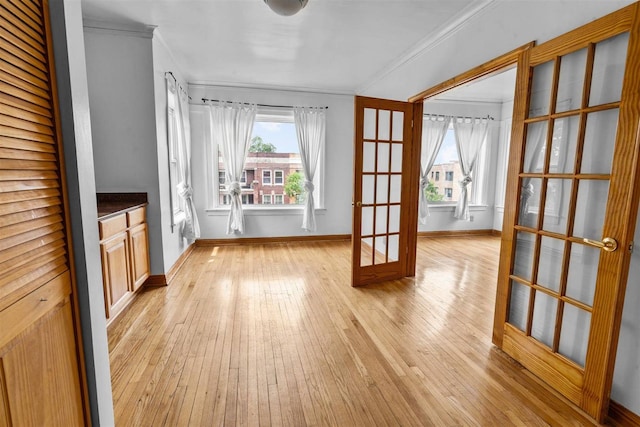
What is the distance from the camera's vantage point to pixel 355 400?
1.73 metres

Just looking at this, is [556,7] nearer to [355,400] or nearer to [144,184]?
[355,400]

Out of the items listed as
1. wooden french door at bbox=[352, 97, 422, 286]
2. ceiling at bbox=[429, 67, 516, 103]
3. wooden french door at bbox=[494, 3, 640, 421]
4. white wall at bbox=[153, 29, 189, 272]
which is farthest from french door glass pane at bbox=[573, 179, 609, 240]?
white wall at bbox=[153, 29, 189, 272]

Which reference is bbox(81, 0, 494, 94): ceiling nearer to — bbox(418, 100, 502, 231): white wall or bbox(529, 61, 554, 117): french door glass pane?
bbox(529, 61, 554, 117): french door glass pane

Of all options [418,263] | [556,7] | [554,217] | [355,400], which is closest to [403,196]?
[418,263]

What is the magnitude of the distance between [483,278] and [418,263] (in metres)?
0.84

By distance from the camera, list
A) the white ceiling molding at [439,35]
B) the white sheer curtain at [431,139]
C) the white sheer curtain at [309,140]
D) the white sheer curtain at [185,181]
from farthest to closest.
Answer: the white sheer curtain at [431,139] < the white sheer curtain at [309,140] < the white sheer curtain at [185,181] < the white ceiling molding at [439,35]

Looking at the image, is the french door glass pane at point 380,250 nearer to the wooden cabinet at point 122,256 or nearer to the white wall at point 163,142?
the white wall at point 163,142

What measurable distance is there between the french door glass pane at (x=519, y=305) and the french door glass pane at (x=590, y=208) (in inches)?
21.2

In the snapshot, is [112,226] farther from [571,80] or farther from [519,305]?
[571,80]

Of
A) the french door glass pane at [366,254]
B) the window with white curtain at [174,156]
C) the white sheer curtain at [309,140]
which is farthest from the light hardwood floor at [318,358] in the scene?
the white sheer curtain at [309,140]

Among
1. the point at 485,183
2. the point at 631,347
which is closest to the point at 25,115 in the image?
the point at 631,347

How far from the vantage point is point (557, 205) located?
1.83 metres

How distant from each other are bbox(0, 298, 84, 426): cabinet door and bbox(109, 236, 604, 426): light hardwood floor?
2.29ft

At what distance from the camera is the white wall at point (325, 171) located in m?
4.87
